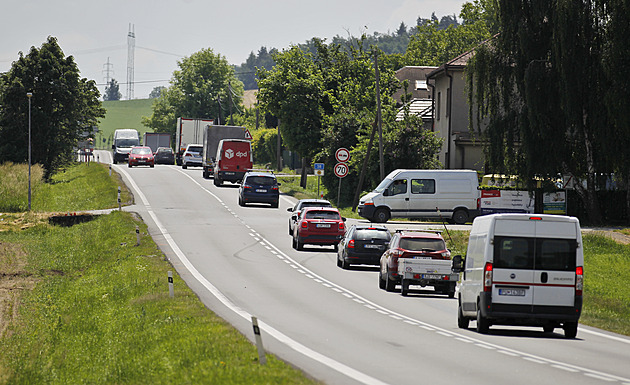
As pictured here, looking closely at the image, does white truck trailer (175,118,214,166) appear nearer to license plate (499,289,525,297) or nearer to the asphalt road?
the asphalt road

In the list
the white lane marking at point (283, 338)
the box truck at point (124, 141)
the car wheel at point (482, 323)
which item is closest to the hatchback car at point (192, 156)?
the box truck at point (124, 141)

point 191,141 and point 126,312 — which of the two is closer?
point 126,312

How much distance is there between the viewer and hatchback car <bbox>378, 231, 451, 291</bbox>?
2366cm

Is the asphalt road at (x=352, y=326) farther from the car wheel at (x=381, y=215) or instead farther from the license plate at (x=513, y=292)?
the car wheel at (x=381, y=215)

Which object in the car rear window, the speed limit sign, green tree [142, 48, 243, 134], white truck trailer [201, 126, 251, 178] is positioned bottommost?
the car rear window

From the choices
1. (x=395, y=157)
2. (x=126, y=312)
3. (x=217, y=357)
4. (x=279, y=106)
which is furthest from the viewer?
(x=279, y=106)

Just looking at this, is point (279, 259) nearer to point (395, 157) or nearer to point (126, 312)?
point (126, 312)

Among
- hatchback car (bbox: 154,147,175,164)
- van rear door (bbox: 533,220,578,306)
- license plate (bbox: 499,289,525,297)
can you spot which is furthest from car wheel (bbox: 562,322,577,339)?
hatchback car (bbox: 154,147,175,164)

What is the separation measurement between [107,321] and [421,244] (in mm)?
8463

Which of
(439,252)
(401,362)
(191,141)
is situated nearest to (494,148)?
(439,252)

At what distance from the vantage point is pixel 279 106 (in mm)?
64688

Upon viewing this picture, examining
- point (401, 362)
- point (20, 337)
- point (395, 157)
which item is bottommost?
point (20, 337)

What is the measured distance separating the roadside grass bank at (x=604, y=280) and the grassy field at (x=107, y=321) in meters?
8.88

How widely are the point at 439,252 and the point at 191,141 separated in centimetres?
5857
